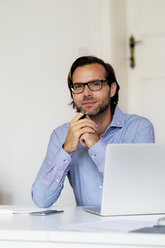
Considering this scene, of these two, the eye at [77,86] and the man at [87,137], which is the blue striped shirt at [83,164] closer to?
the man at [87,137]

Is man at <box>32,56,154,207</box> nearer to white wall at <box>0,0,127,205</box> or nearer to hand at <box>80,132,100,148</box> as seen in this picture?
hand at <box>80,132,100,148</box>

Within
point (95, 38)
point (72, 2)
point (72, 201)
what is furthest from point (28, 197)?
point (72, 2)

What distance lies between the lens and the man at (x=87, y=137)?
2000 mm

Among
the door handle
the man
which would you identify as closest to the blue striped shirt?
the man

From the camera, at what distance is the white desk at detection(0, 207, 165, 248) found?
1074 mm

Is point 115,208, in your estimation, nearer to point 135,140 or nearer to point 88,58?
point 135,140

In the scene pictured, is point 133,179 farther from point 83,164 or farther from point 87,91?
point 87,91

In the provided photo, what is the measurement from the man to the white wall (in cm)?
70

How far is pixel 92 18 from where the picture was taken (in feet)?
10.4

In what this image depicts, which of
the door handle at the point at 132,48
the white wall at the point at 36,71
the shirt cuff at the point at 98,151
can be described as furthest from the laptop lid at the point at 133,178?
the door handle at the point at 132,48

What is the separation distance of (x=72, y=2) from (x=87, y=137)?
5.07 feet

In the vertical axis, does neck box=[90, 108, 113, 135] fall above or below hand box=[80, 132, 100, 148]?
above

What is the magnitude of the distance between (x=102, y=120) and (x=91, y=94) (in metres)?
0.17

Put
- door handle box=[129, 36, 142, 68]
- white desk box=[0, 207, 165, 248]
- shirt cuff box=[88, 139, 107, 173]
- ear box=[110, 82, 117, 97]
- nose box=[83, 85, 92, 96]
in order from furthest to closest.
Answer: door handle box=[129, 36, 142, 68], ear box=[110, 82, 117, 97], nose box=[83, 85, 92, 96], shirt cuff box=[88, 139, 107, 173], white desk box=[0, 207, 165, 248]
